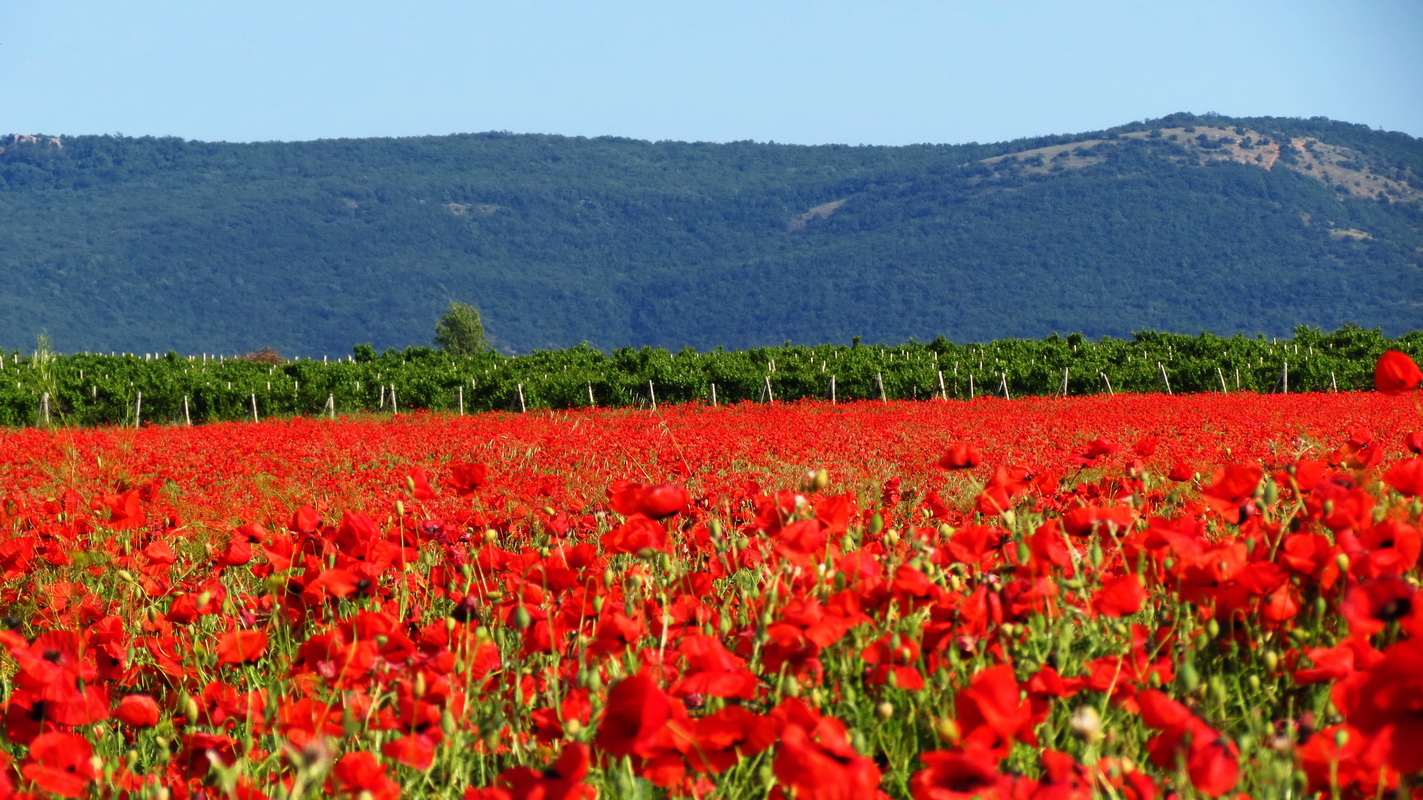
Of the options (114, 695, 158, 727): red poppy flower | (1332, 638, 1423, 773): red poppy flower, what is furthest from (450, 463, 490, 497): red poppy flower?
(1332, 638, 1423, 773): red poppy flower

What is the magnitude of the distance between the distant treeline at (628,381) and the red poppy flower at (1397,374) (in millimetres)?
23247

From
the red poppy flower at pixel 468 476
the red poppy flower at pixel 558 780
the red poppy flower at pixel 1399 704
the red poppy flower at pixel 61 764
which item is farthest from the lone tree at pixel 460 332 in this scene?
the red poppy flower at pixel 1399 704

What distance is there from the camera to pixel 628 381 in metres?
27.1

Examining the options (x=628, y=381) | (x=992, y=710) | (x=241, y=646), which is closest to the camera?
(x=992, y=710)

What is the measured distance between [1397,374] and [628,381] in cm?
2472

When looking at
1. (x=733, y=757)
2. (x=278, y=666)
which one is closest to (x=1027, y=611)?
(x=733, y=757)

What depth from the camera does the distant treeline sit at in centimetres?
2502

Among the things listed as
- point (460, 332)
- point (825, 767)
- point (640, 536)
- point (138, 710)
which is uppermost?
point (460, 332)

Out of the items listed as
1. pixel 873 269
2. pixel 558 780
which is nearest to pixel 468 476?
pixel 558 780

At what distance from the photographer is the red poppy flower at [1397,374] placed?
8.39 ft

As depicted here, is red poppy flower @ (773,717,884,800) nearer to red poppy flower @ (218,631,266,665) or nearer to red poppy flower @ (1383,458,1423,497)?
red poppy flower @ (218,631,266,665)

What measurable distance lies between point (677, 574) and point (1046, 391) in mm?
27085

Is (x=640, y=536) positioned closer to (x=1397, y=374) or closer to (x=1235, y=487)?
(x=1235, y=487)

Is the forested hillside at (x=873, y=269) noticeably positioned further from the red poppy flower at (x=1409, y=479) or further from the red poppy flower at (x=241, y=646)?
the red poppy flower at (x=241, y=646)
